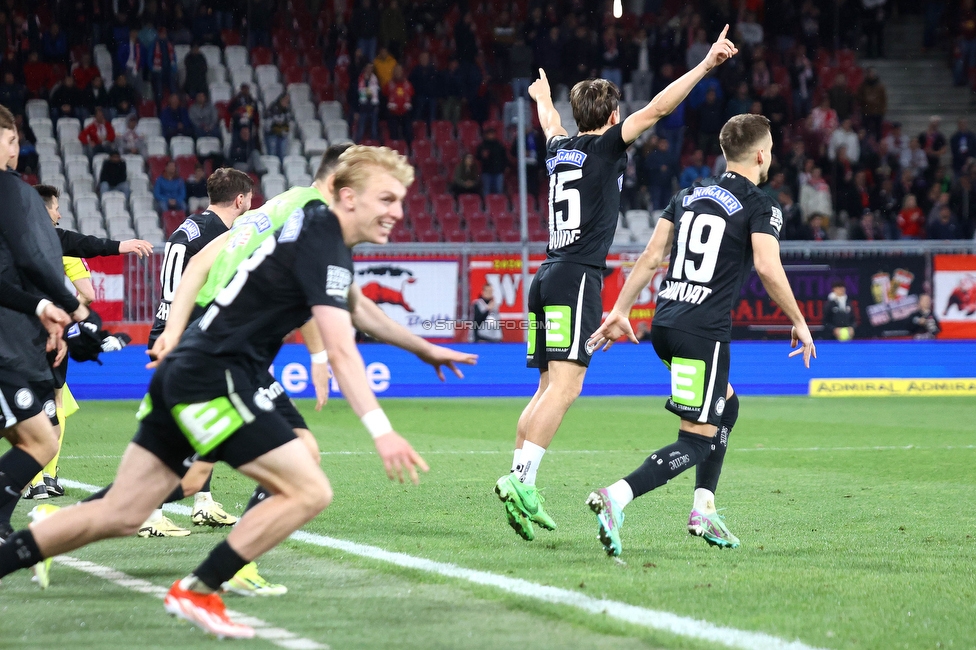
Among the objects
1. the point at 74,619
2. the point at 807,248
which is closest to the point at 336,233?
the point at 74,619

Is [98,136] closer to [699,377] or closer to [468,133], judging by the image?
[468,133]

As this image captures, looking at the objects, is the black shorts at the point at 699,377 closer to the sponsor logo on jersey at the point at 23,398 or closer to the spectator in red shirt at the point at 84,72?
the sponsor logo on jersey at the point at 23,398

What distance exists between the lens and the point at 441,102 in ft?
80.1

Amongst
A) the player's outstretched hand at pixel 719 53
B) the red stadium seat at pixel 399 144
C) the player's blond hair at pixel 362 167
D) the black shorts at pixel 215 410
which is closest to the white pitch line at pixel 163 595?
the black shorts at pixel 215 410

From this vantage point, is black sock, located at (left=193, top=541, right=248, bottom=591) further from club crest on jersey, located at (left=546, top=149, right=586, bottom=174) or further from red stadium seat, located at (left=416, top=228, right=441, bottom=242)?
red stadium seat, located at (left=416, top=228, right=441, bottom=242)

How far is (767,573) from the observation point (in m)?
5.39

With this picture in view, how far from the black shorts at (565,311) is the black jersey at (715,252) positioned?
0.60 m

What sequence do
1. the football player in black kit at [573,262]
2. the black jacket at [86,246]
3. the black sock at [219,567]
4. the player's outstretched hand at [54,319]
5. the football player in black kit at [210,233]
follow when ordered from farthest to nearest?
1. the black jacket at [86,246]
2. the football player in black kit at [210,233]
3. the football player in black kit at [573,262]
4. the player's outstretched hand at [54,319]
5. the black sock at [219,567]

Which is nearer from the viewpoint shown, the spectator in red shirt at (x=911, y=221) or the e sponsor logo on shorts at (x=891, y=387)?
the e sponsor logo on shorts at (x=891, y=387)

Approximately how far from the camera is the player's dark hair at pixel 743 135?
20.5ft

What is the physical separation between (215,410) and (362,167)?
0.99 metres

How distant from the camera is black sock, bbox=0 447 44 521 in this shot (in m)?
5.67

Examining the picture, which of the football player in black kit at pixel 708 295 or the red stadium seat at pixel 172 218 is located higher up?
the football player in black kit at pixel 708 295

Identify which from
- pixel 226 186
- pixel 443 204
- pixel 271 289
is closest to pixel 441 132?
pixel 443 204
